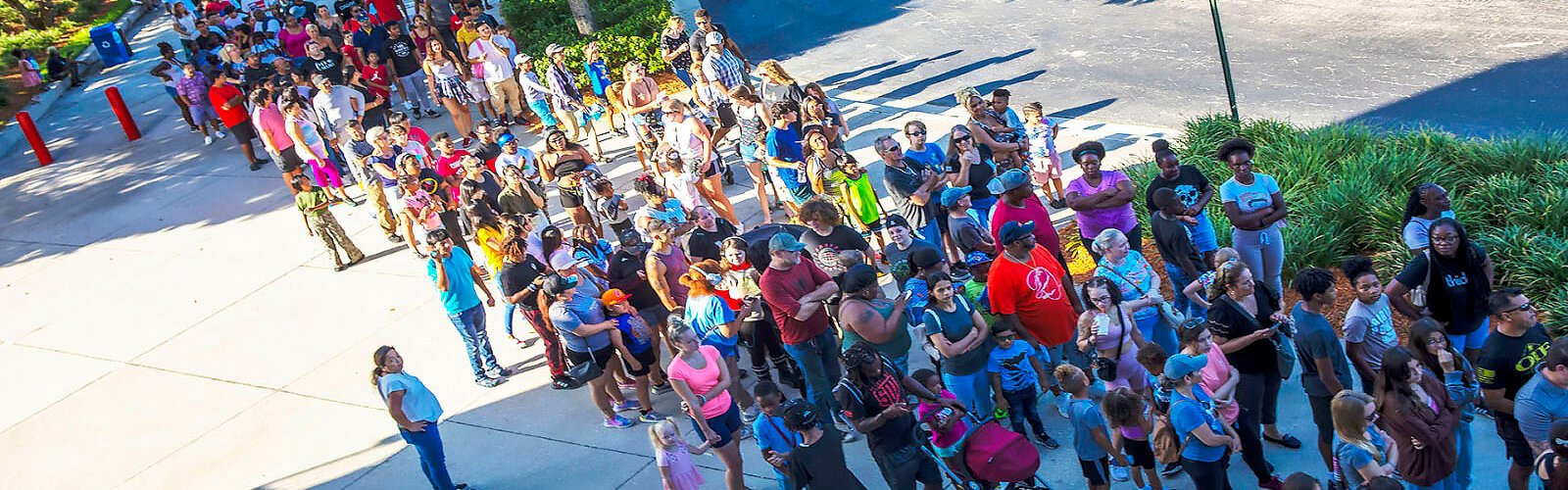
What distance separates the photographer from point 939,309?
755 cm

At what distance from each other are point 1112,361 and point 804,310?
1908 millimetres

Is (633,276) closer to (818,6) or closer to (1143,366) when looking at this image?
(1143,366)

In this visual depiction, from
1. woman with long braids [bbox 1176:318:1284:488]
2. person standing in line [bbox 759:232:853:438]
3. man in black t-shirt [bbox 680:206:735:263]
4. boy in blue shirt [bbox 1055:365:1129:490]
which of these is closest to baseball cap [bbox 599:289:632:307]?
man in black t-shirt [bbox 680:206:735:263]

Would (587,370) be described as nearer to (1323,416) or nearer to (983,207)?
(983,207)

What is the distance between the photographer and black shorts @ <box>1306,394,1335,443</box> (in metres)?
6.93

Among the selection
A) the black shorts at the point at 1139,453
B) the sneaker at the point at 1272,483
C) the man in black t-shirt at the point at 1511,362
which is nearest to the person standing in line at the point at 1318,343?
the sneaker at the point at 1272,483

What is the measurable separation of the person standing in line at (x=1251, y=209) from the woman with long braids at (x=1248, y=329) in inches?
55.6

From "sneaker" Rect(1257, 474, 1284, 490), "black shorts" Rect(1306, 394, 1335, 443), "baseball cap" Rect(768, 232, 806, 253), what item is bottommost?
"sneaker" Rect(1257, 474, 1284, 490)

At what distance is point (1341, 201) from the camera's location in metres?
10.1

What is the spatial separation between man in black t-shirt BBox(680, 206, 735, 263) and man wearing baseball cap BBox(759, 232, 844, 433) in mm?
859

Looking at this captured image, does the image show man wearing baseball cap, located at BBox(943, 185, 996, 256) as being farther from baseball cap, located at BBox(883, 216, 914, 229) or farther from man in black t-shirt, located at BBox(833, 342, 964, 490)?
man in black t-shirt, located at BBox(833, 342, 964, 490)

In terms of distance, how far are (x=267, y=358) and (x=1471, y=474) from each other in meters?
9.35

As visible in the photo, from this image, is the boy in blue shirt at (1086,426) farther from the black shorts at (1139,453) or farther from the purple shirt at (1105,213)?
the purple shirt at (1105,213)

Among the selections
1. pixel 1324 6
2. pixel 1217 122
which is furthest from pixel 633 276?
pixel 1324 6
